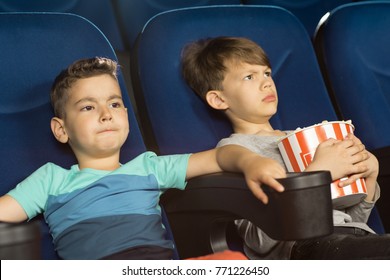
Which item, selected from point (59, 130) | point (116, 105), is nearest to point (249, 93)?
point (116, 105)

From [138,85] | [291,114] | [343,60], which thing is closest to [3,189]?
[138,85]

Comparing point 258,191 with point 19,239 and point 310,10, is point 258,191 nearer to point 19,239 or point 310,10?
point 19,239

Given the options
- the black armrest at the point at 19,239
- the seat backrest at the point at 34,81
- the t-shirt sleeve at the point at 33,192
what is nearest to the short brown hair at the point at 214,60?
the seat backrest at the point at 34,81

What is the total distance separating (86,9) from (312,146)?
80cm

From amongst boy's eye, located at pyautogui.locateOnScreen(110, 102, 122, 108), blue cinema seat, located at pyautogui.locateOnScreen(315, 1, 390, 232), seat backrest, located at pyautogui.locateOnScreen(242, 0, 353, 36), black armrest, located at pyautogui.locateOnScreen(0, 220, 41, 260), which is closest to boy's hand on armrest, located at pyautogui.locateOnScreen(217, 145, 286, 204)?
boy's eye, located at pyautogui.locateOnScreen(110, 102, 122, 108)

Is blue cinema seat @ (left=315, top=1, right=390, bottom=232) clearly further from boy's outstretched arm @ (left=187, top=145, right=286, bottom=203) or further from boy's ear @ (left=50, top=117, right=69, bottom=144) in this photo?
boy's ear @ (left=50, top=117, right=69, bottom=144)

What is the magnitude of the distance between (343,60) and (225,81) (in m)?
0.41

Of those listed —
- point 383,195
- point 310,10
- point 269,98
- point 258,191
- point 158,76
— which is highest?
point 310,10

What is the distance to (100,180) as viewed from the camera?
112 centimetres

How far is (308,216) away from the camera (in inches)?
32.5

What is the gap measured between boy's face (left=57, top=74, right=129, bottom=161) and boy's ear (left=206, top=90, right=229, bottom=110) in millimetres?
246

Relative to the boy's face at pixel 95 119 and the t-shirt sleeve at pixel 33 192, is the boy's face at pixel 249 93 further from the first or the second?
the t-shirt sleeve at pixel 33 192

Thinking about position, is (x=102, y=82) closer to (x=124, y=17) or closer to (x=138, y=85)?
(x=138, y=85)

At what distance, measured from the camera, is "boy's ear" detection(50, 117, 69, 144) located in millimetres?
1164
